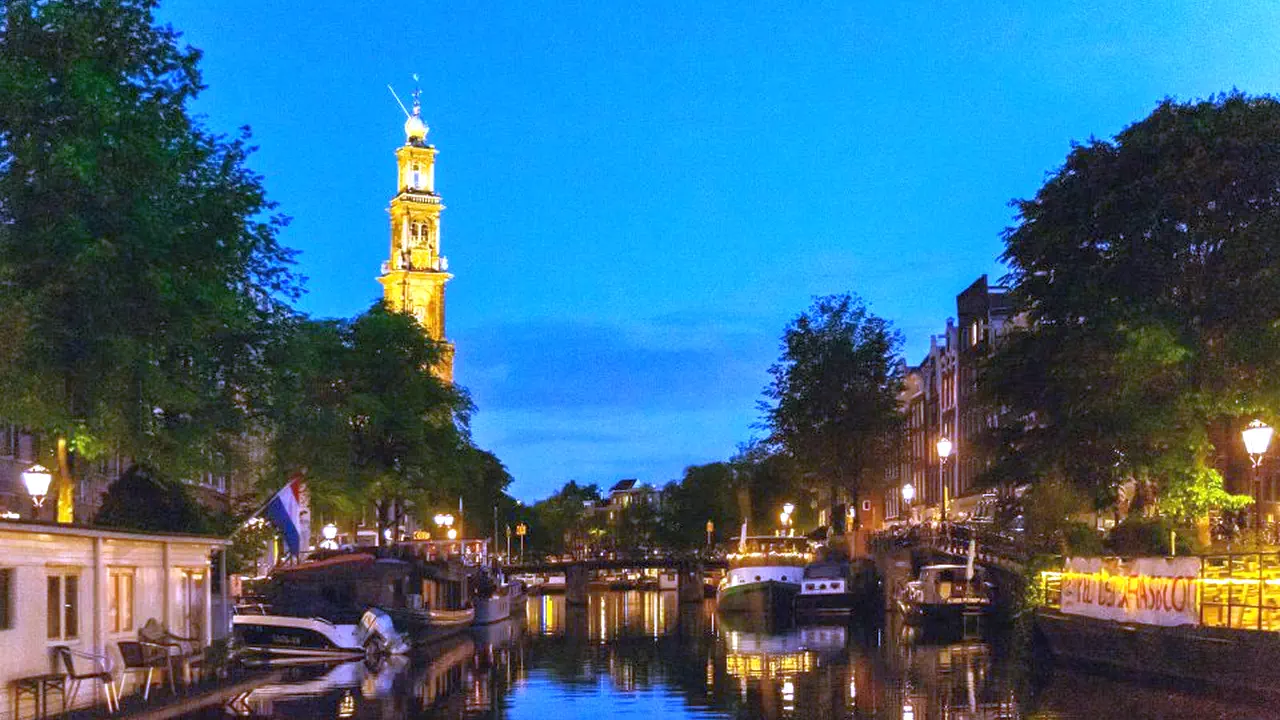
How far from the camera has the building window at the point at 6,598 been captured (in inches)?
1062

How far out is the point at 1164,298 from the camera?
4922 centimetres

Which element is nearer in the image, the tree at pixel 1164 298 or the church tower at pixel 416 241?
the tree at pixel 1164 298

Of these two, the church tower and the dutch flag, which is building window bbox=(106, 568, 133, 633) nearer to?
the dutch flag

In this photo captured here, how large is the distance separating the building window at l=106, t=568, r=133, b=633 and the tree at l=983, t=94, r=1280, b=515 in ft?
90.5

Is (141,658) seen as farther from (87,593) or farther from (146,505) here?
(146,505)

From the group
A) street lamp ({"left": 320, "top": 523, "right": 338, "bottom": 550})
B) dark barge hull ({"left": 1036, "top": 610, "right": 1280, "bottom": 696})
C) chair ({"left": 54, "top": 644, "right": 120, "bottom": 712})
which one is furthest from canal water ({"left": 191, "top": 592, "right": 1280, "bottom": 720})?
street lamp ({"left": 320, "top": 523, "right": 338, "bottom": 550})

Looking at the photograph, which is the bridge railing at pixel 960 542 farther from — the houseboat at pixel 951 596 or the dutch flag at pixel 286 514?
the dutch flag at pixel 286 514

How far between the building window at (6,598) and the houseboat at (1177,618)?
23.1 metres

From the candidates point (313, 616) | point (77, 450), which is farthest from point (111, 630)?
point (313, 616)

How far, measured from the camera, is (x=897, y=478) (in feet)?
458

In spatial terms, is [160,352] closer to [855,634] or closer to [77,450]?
[77,450]

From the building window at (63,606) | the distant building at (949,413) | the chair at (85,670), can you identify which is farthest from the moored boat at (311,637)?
the distant building at (949,413)

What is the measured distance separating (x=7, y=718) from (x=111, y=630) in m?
5.37

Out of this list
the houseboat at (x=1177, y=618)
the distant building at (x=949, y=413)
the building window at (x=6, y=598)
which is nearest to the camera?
the building window at (x=6, y=598)
